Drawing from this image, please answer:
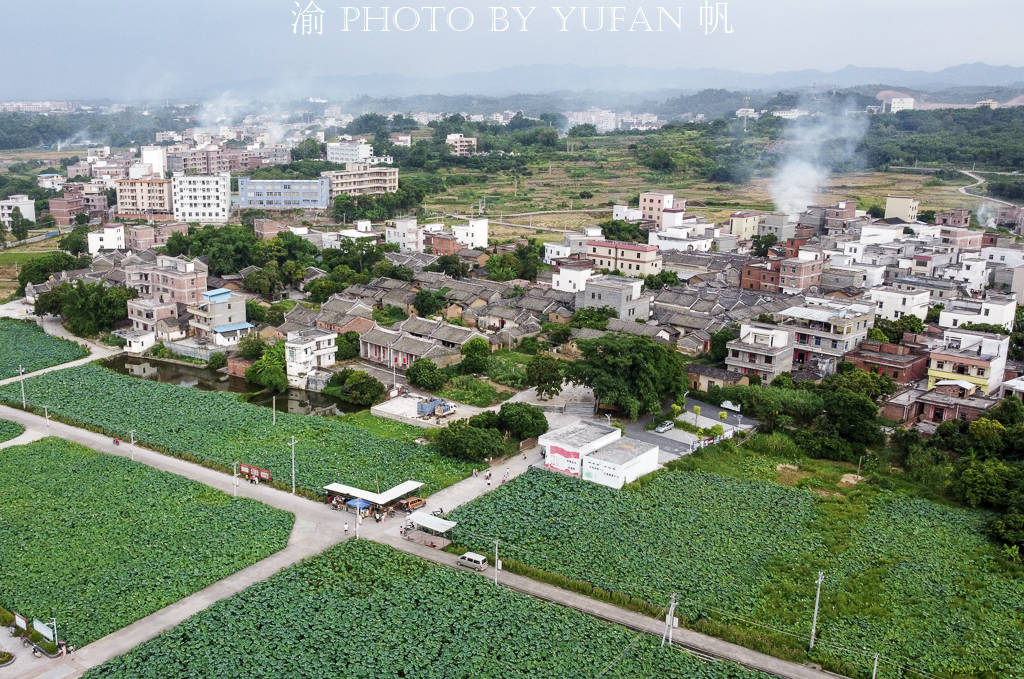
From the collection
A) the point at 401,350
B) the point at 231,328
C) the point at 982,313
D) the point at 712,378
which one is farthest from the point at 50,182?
the point at 982,313

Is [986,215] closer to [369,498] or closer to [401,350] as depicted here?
[401,350]

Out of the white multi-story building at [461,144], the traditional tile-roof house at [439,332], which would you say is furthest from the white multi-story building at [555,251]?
the white multi-story building at [461,144]

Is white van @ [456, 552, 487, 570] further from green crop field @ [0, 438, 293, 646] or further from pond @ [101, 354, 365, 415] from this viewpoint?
pond @ [101, 354, 365, 415]

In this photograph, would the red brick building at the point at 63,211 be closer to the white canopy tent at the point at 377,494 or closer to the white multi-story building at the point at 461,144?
the white multi-story building at the point at 461,144

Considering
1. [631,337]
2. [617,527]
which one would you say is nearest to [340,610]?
[617,527]

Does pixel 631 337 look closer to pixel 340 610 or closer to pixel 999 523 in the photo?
pixel 999 523

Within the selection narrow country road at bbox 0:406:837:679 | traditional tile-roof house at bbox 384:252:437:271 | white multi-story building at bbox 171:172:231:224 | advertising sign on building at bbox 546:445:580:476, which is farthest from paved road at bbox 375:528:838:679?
white multi-story building at bbox 171:172:231:224

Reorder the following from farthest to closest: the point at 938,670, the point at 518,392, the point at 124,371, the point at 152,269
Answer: the point at 152,269 → the point at 124,371 → the point at 518,392 → the point at 938,670

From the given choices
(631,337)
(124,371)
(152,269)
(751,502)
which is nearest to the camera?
(751,502)

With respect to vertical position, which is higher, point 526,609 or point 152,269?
point 152,269
